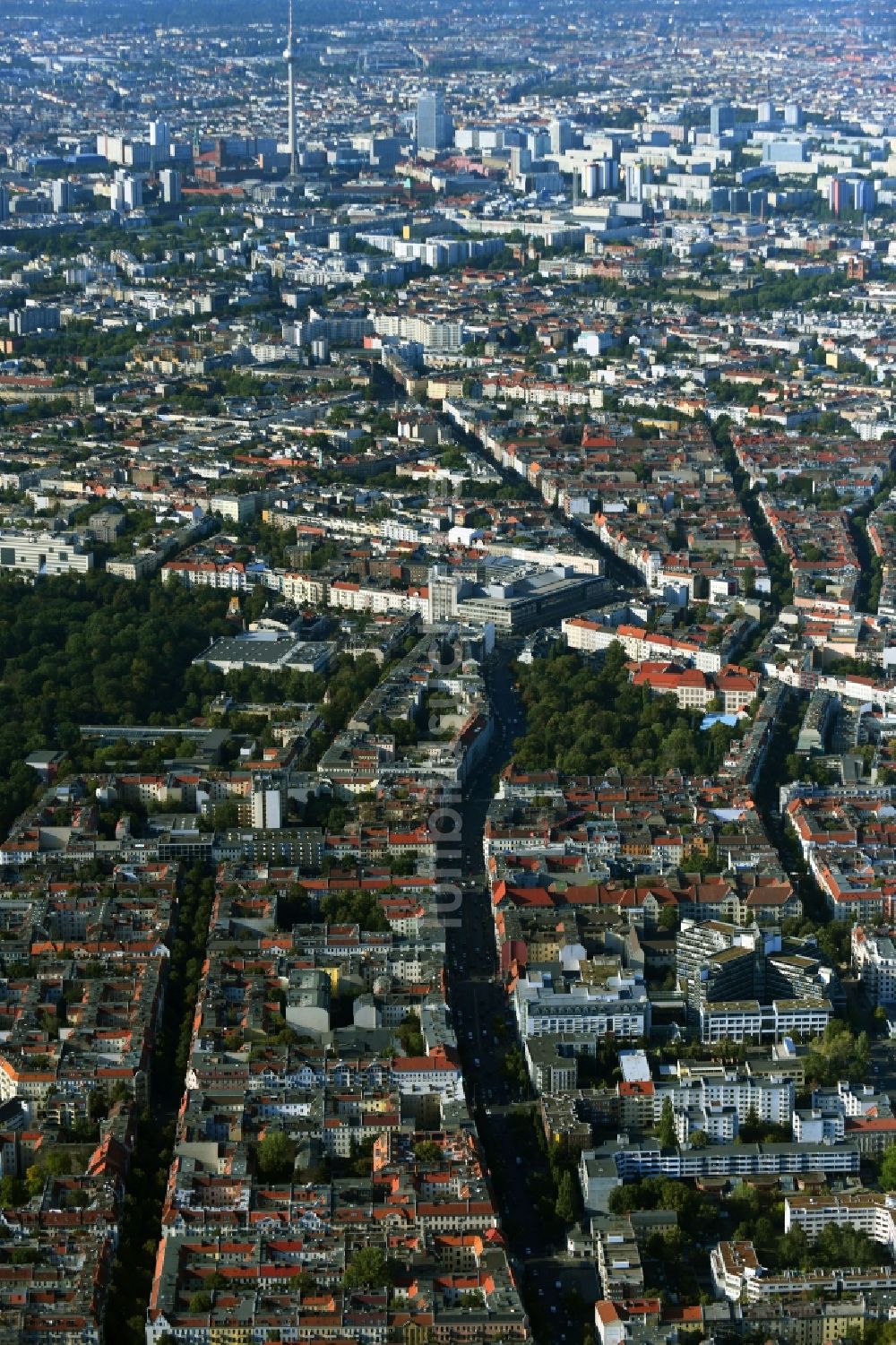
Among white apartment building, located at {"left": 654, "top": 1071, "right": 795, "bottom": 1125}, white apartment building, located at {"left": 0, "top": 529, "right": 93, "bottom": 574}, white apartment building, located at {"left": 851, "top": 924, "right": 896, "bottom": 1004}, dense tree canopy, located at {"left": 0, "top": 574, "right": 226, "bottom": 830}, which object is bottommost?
white apartment building, located at {"left": 0, "top": 529, "right": 93, "bottom": 574}

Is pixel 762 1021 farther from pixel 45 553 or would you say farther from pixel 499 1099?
pixel 45 553

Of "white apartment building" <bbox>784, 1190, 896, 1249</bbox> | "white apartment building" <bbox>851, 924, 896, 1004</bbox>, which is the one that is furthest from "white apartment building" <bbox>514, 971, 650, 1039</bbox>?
"white apartment building" <bbox>784, 1190, 896, 1249</bbox>

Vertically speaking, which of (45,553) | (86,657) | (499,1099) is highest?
(499,1099)

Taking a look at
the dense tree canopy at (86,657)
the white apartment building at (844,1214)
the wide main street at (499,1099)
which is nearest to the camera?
the wide main street at (499,1099)

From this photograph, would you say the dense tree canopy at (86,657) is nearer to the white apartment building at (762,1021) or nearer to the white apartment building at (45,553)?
the white apartment building at (45,553)

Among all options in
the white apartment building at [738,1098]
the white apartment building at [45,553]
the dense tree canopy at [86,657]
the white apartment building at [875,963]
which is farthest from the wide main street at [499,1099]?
the white apartment building at [45,553]

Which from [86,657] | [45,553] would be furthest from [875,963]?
[45,553]

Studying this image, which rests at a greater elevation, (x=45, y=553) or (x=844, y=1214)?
(x=844, y=1214)

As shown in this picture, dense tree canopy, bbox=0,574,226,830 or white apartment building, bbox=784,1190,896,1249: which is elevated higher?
white apartment building, bbox=784,1190,896,1249

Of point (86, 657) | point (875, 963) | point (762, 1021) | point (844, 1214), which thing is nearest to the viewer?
point (844, 1214)

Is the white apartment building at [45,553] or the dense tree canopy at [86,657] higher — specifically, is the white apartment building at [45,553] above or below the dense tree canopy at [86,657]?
below

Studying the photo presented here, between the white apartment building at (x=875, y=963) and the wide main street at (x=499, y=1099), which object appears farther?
the white apartment building at (x=875, y=963)

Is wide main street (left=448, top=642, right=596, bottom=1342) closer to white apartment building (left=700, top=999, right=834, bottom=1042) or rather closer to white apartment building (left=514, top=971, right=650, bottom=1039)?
white apartment building (left=514, top=971, right=650, bottom=1039)
